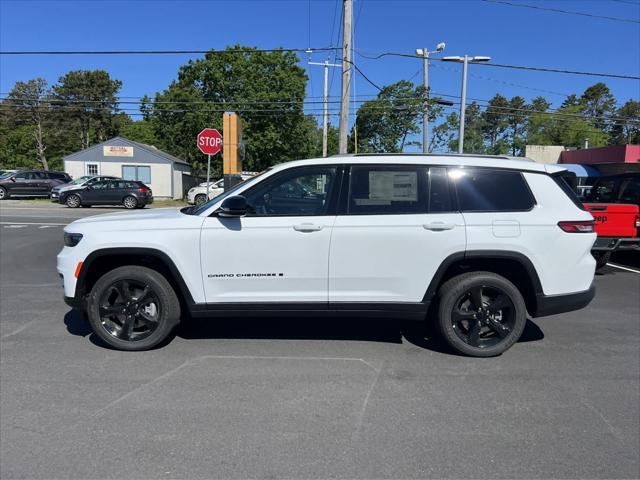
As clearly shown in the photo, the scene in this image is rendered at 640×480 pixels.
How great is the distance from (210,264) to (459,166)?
98.2 inches

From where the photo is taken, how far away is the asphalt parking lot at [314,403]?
2732 mm

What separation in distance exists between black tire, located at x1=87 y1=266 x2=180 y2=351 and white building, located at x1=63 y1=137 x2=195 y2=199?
32254mm

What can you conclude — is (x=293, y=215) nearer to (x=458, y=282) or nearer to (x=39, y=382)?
(x=458, y=282)

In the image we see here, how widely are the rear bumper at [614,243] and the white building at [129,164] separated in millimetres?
31702

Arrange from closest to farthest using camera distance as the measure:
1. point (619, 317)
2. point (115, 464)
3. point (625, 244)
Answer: point (115, 464) < point (619, 317) < point (625, 244)

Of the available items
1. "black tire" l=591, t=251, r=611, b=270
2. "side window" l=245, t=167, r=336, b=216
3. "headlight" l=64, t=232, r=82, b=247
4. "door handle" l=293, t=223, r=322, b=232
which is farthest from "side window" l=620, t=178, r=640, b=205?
"headlight" l=64, t=232, r=82, b=247

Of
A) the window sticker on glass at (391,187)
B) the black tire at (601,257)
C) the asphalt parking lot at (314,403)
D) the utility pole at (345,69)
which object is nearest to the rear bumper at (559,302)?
the asphalt parking lot at (314,403)

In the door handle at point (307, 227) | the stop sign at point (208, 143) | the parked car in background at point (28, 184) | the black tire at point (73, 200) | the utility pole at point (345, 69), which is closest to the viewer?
the door handle at point (307, 227)

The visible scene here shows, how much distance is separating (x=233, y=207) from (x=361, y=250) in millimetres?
1208

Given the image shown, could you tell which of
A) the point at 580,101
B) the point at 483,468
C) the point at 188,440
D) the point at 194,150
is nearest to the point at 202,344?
the point at 188,440

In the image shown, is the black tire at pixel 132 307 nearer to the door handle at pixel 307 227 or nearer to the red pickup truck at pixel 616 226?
the door handle at pixel 307 227

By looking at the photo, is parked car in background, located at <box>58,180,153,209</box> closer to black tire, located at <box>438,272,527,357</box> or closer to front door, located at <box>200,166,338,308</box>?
front door, located at <box>200,166,338,308</box>

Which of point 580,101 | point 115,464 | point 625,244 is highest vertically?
point 580,101

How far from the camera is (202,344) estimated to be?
183 inches
